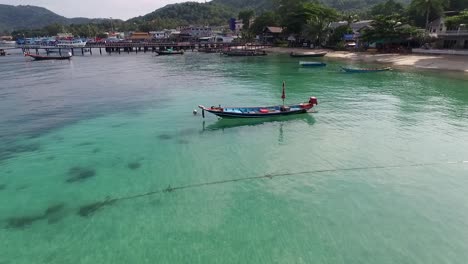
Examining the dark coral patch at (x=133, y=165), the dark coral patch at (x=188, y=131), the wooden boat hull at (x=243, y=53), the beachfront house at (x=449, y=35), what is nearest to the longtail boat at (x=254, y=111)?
the dark coral patch at (x=188, y=131)

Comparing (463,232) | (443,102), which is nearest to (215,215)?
(463,232)

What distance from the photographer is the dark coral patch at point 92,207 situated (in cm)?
1491

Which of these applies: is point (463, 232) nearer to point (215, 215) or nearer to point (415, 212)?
point (415, 212)

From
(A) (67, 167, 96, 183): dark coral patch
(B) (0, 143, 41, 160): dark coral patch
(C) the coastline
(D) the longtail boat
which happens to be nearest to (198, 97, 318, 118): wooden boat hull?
(D) the longtail boat

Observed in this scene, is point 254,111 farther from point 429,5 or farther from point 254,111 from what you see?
point 429,5

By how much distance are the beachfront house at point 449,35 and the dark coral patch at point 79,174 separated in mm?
72991

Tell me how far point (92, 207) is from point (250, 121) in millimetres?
17221

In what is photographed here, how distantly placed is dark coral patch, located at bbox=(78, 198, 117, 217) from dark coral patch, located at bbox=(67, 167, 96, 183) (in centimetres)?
344

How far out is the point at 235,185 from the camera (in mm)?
17328

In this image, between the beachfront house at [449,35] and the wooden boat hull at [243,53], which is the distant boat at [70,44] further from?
the beachfront house at [449,35]

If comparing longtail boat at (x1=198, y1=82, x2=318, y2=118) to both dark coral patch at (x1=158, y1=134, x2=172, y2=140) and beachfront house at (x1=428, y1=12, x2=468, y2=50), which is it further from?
beachfront house at (x1=428, y1=12, x2=468, y2=50)

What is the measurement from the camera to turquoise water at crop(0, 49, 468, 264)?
12.5 m

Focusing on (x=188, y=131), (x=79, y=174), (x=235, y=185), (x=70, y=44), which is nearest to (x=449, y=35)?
(x=188, y=131)

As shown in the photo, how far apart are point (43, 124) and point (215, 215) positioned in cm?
2432
